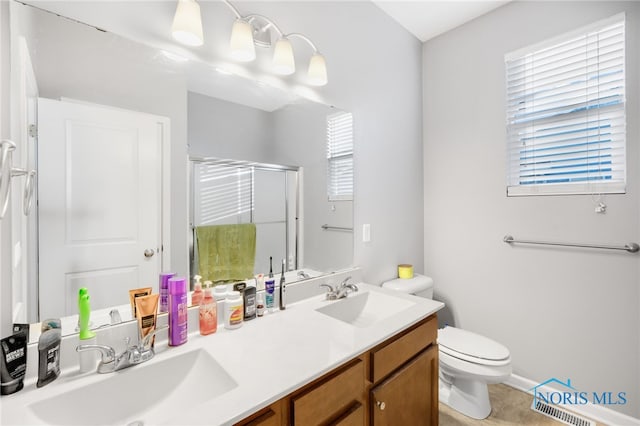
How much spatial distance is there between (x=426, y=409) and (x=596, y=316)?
1.14m

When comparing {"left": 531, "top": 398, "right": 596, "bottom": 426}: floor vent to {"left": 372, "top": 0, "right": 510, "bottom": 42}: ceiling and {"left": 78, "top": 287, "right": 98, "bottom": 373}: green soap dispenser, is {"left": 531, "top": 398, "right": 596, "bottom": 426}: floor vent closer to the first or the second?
{"left": 78, "top": 287, "right": 98, "bottom": 373}: green soap dispenser

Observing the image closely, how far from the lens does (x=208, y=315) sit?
108 centimetres

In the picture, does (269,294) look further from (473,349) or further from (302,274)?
(473,349)

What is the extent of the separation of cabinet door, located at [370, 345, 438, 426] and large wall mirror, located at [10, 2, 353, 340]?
647 mm

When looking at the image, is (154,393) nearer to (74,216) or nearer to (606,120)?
(74,216)

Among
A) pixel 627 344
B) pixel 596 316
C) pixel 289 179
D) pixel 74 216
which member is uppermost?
pixel 289 179

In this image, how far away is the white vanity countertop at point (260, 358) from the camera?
0.69 m

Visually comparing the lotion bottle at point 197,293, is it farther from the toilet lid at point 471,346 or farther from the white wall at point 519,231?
the white wall at point 519,231

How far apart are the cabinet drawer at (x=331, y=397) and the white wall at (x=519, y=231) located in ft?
4.89

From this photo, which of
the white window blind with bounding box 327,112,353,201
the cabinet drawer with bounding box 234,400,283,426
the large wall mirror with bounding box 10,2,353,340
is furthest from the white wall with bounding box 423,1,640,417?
the cabinet drawer with bounding box 234,400,283,426

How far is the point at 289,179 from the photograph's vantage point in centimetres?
152

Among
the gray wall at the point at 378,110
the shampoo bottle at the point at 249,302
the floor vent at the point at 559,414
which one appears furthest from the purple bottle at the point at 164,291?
the floor vent at the point at 559,414

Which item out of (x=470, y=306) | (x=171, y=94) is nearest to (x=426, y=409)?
(x=470, y=306)

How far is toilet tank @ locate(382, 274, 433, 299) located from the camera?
1.91 meters
